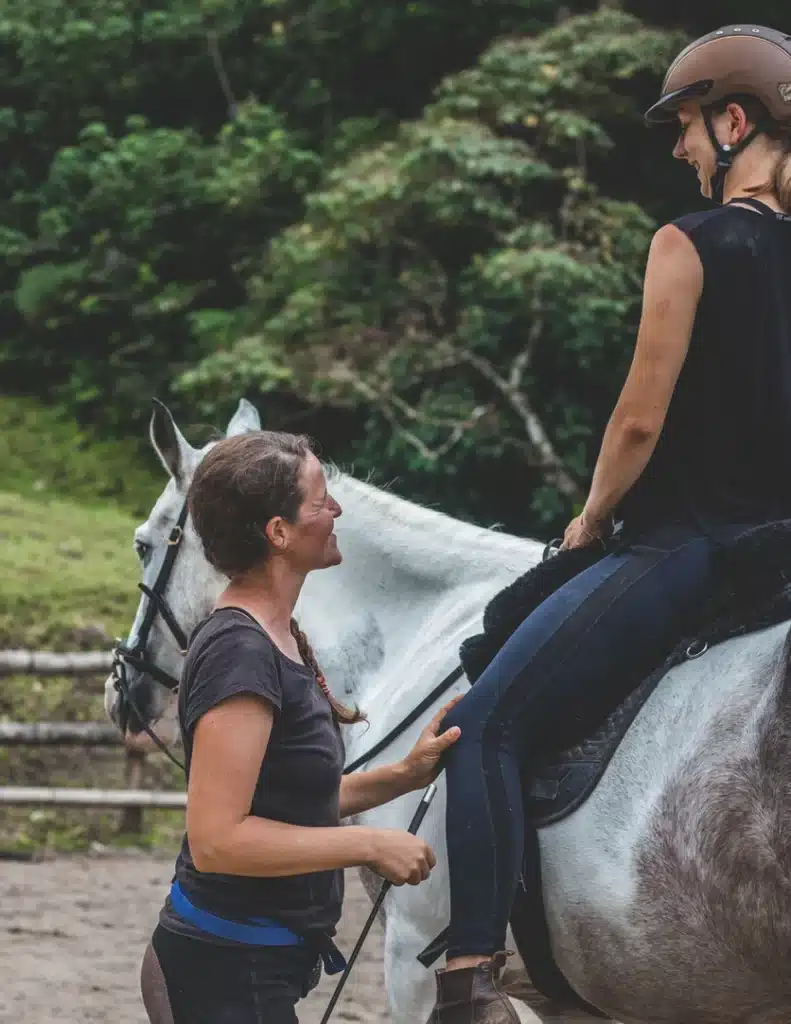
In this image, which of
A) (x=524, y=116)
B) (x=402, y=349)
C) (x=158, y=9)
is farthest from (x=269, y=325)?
(x=158, y=9)

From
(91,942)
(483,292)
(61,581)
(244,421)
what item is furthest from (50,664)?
(483,292)

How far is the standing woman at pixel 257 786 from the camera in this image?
7.34 ft

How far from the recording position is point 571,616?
278 cm

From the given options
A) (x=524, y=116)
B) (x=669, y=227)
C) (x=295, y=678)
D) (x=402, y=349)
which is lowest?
(x=402, y=349)

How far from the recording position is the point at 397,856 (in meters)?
2.33

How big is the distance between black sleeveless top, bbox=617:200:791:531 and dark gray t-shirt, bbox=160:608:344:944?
0.86 m

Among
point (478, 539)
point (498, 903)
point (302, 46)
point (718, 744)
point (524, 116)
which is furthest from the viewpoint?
point (302, 46)

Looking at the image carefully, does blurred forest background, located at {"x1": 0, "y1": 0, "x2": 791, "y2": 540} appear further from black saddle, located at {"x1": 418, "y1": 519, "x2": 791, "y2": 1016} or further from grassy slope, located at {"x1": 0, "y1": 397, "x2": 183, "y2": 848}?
black saddle, located at {"x1": 418, "y1": 519, "x2": 791, "y2": 1016}

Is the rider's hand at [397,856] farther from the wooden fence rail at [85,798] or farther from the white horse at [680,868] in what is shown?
the wooden fence rail at [85,798]

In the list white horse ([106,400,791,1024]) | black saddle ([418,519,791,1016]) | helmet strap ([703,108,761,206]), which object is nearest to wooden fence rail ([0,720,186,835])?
white horse ([106,400,791,1024])

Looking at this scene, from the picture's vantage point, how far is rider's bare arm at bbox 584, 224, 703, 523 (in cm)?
263

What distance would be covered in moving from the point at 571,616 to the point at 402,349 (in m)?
11.3

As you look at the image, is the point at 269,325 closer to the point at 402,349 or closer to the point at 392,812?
the point at 402,349

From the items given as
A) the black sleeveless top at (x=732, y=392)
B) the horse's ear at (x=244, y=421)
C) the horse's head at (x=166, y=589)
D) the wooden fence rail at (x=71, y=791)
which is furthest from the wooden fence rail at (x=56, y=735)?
the black sleeveless top at (x=732, y=392)
